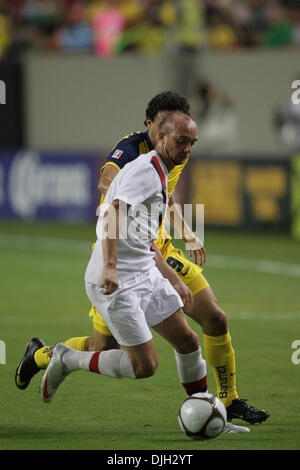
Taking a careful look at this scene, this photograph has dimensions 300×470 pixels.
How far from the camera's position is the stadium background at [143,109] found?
663 inches

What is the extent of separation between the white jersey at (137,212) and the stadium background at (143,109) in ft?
28.1

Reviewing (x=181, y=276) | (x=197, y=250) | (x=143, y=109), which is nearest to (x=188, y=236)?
(x=197, y=250)

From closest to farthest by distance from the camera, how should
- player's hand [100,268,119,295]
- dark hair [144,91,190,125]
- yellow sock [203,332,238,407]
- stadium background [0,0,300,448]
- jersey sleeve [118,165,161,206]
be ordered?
player's hand [100,268,119,295] → jersey sleeve [118,165,161,206] → dark hair [144,91,190,125] → yellow sock [203,332,238,407] → stadium background [0,0,300,448]

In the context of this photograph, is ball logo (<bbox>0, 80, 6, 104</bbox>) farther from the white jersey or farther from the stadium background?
the white jersey

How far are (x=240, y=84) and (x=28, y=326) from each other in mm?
11117

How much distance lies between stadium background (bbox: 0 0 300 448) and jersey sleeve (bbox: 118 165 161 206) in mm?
8765

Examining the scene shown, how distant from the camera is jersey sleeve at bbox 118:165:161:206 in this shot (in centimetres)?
520

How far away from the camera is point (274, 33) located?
19.1 metres

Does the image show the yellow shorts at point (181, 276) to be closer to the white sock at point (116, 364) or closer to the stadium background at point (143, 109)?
the white sock at point (116, 364)

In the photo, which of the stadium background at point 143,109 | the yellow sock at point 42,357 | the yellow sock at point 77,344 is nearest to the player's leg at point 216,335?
the yellow sock at point 77,344

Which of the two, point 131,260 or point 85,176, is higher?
point 131,260

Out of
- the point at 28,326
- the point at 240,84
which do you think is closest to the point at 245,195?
the point at 240,84

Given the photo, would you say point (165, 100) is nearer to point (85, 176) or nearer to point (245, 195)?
point (245, 195)

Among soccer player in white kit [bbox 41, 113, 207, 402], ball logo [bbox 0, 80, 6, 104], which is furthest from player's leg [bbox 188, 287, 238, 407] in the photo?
ball logo [bbox 0, 80, 6, 104]
